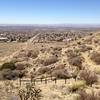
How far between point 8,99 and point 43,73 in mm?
12481

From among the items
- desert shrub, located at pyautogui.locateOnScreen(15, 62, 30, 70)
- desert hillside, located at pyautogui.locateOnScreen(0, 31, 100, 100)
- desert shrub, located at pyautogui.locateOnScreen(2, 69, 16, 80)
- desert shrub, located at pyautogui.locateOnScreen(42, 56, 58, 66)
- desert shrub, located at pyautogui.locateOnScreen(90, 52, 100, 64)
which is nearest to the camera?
desert hillside, located at pyautogui.locateOnScreen(0, 31, 100, 100)

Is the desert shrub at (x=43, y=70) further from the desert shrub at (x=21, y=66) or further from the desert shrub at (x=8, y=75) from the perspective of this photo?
the desert shrub at (x=8, y=75)

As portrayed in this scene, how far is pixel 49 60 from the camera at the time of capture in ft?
94.4

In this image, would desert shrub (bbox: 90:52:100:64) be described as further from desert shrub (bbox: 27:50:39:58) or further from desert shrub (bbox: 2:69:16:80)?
desert shrub (bbox: 27:50:39:58)

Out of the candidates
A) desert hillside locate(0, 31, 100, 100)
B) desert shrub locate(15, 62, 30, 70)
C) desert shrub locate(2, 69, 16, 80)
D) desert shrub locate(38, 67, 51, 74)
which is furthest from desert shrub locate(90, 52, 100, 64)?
desert shrub locate(2, 69, 16, 80)

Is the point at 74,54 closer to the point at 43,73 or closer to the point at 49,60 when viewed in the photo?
the point at 49,60

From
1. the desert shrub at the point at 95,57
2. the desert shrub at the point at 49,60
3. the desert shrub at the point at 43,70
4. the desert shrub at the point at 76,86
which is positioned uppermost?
the desert shrub at the point at 76,86

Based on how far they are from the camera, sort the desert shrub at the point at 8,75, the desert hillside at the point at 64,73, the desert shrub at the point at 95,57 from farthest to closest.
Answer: the desert shrub at the point at 95,57
the desert shrub at the point at 8,75
the desert hillside at the point at 64,73

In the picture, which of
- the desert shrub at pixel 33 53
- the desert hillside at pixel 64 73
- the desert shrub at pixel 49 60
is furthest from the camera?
the desert shrub at pixel 33 53

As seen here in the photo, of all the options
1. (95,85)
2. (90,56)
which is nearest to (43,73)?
(90,56)

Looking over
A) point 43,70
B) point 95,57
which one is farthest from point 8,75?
point 95,57

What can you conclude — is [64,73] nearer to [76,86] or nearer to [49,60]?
[76,86]

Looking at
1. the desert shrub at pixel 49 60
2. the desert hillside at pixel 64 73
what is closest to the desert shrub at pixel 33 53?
the desert hillside at pixel 64 73

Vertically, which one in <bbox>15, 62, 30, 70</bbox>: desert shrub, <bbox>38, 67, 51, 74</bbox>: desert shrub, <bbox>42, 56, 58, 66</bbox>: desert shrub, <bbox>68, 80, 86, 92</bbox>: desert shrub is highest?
<bbox>68, 80, 86, 92</bbox>: desert shrub
